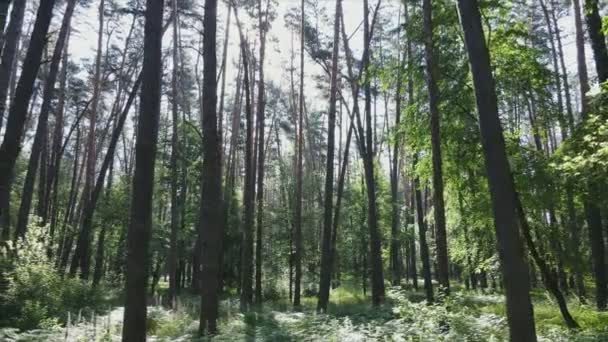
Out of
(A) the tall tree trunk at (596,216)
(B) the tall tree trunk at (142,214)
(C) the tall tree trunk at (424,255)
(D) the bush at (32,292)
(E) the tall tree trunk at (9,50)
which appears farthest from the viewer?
(C) the tall tree trunk at (424,255)

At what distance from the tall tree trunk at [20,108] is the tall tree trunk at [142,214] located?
3.22 metres

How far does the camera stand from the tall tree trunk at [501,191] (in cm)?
504

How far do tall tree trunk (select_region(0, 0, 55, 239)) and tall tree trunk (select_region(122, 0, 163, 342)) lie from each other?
3222 mm

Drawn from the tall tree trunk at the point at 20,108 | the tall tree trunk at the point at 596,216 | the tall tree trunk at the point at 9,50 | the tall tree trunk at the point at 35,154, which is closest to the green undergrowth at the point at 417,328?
the tall tree trunk at the point at 596,216

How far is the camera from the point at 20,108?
8430mm

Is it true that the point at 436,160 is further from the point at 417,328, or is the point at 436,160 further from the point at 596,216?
the point at 596,216

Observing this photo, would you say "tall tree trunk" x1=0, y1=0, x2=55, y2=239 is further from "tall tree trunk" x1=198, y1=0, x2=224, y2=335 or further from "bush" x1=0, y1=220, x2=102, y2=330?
"tall tree trunk" x1=198, y1=0, x2=224, y2=335

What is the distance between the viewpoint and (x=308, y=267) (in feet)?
107

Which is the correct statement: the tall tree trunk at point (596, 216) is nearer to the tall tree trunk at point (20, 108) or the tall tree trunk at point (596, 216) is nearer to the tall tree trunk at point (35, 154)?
the tall tree trunk at point (20, 108)

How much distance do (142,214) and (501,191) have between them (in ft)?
16.1

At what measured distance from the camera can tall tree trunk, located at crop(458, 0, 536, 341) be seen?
16.5 ft

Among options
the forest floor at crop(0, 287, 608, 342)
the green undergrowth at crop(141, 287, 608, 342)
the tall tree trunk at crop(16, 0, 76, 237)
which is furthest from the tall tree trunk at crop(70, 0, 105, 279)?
the green undergrowth at crop(141, 287, 608, 342)

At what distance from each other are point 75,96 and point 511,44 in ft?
81.2

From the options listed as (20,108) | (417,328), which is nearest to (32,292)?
(20,108)
